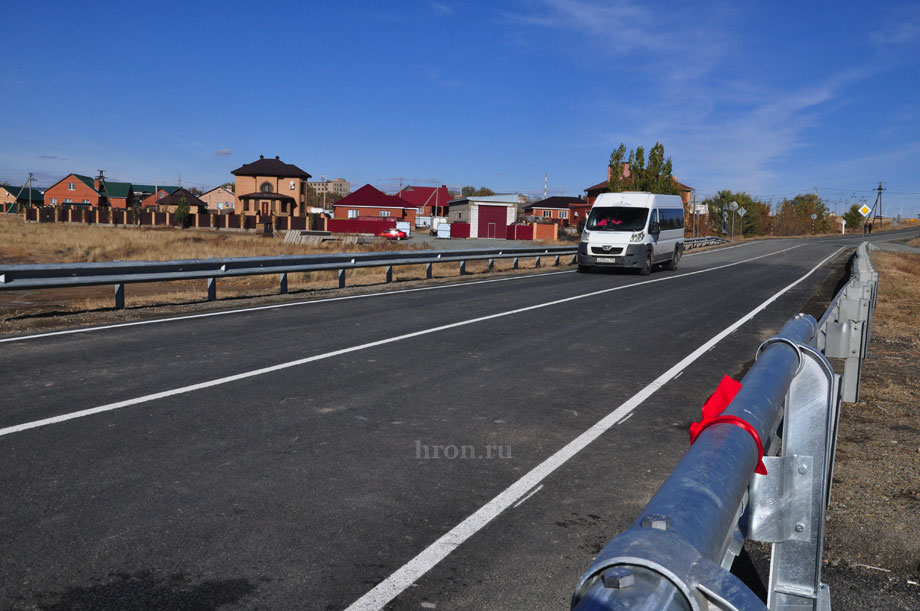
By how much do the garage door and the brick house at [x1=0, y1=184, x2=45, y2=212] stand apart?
233 feet

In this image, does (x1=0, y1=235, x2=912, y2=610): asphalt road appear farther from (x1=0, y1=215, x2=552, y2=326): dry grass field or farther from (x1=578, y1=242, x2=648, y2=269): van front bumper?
(x1=578, y1=242, x2=648, y2=269): van front bumper

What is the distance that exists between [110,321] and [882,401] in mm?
10464

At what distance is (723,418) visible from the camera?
180cm

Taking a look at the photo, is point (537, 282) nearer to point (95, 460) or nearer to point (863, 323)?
point (863, 323)

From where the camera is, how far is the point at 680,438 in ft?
20.5

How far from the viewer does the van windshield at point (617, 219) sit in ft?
82.9

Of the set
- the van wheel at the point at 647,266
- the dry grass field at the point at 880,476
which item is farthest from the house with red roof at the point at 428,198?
the dry grass field at the point at 880,476

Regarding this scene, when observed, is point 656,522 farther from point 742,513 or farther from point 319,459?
point 319,459

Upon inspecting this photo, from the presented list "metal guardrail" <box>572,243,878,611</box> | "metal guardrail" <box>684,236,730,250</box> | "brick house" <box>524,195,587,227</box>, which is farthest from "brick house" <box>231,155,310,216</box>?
"metal guardrail" <box>572,243,878,611</box>

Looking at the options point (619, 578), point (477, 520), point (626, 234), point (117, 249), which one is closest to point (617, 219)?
point (626, 234)

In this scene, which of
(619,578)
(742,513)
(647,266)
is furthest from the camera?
(647,266)

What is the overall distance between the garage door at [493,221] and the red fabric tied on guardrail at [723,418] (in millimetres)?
80404

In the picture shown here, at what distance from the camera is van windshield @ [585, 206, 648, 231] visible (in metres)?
25.3

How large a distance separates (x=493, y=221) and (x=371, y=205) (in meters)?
18.0
